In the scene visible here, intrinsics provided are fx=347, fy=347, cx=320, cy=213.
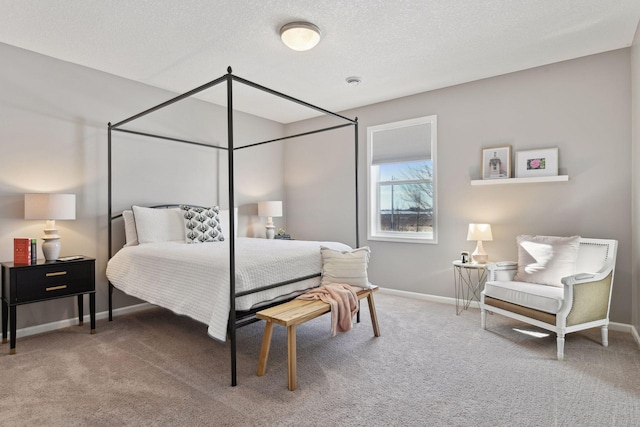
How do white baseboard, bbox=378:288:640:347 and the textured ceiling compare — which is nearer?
the textured ceiling

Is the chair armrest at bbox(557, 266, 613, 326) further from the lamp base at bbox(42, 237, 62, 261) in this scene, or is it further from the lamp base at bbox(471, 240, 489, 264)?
the lamp base at bbox(42, 237, 62, 261)

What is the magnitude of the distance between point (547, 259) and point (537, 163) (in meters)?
1.08

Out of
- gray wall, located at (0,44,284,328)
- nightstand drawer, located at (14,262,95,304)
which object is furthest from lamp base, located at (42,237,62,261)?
gray wall, located at (0,44,284,328)

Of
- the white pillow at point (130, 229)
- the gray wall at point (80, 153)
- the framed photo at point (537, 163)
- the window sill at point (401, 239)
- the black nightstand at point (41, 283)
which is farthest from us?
the window sill at point (401, 239)

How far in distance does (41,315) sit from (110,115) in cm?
218

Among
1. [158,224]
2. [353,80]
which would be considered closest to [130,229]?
[158,224]

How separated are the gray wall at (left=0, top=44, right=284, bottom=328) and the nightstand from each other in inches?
134

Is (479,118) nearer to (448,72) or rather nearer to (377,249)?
→ (448,72)

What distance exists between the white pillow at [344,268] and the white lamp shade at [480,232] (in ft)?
4.79

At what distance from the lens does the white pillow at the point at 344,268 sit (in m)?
3.09

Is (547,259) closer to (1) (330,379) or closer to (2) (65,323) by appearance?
(1) (330,379)

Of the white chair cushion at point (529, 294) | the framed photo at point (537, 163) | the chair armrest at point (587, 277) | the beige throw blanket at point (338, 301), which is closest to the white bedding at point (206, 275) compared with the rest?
the beige throw blanket at point (338, 301)

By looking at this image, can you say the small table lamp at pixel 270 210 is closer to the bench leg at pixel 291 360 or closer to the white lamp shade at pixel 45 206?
the white lamp shade at pixel 45 206

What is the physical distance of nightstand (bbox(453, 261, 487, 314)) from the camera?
4051 mm
